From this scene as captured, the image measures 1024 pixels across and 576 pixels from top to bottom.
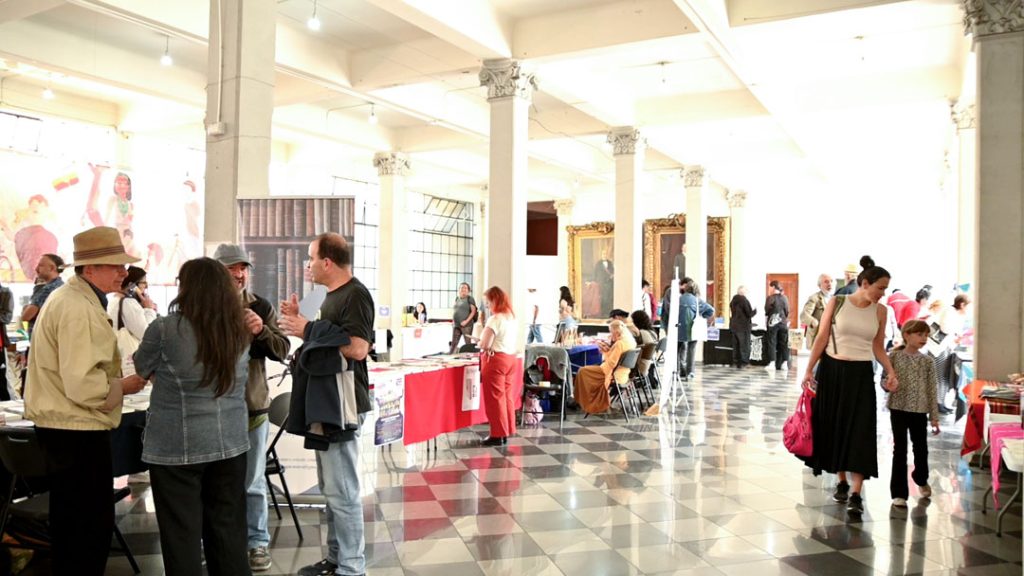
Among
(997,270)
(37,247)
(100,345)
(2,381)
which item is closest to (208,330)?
(100,345)

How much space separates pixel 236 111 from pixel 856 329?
15.0ft

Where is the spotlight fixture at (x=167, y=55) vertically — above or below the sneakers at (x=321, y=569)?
above

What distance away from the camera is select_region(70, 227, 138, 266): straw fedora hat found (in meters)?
3.18

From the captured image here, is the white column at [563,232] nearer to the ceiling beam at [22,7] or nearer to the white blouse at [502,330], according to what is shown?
the white blouse at [502,330]

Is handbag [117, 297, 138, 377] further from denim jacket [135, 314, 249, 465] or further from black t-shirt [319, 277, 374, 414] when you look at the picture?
denim jacket [135, 314, 249, 465]

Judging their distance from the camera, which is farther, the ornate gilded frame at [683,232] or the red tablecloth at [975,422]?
the ornate gilded frame at [683,232]

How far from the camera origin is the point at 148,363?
2844 millimetres

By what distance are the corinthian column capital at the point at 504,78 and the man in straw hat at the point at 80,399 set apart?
7.24 metres

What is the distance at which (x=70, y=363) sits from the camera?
9.83ft

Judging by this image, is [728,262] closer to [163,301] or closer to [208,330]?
[163,301]

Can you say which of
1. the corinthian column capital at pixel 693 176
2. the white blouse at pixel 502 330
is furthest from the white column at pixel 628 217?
the white blouse at pixel 502 330

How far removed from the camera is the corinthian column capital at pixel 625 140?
13.5m

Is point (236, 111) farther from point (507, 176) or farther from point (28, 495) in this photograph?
point (507, 176)

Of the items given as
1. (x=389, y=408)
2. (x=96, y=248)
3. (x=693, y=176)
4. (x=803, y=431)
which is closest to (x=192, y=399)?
(x=96, y=248)
